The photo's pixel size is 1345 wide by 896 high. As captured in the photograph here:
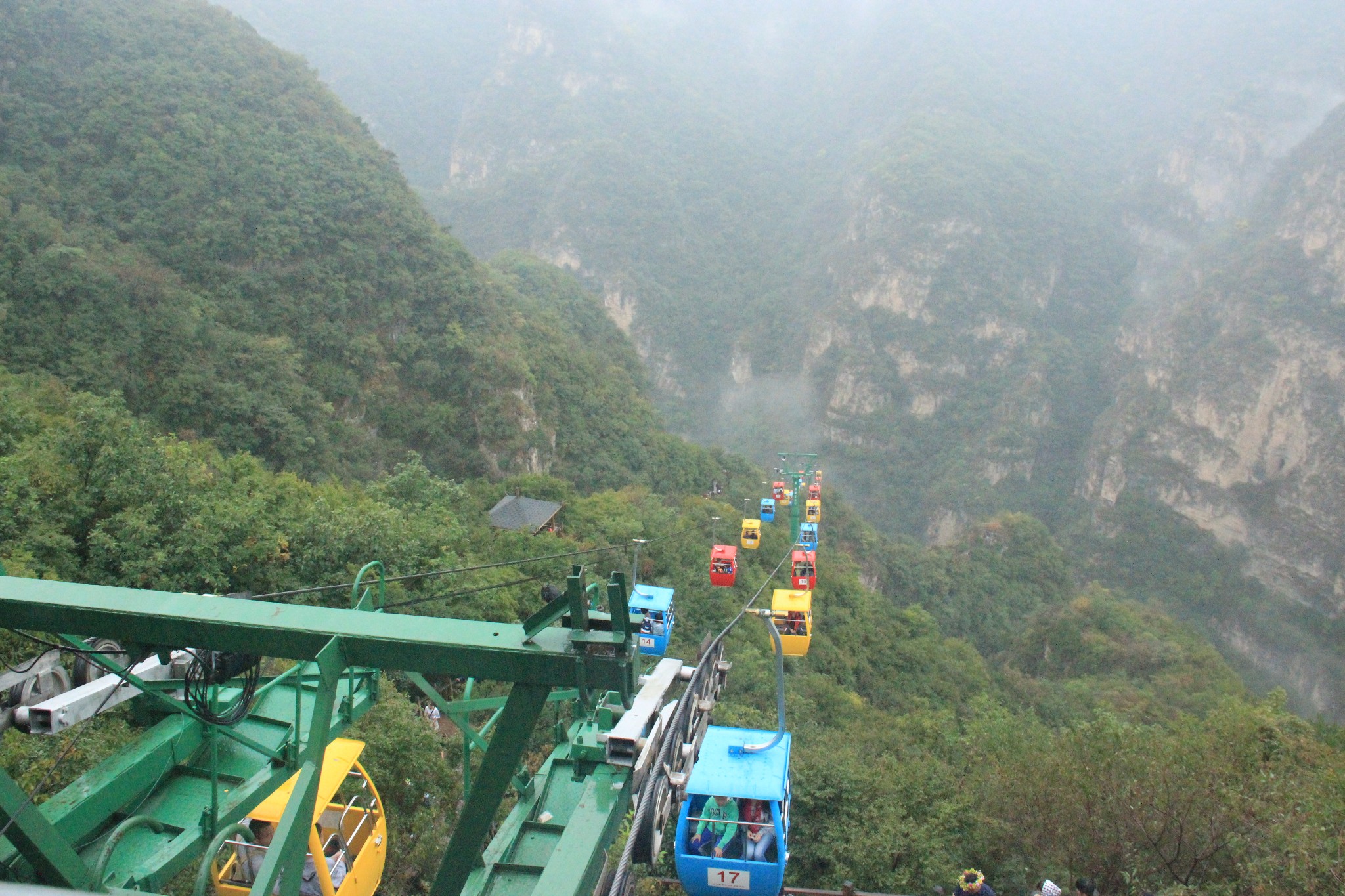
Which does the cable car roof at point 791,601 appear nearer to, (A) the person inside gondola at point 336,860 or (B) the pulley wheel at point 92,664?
(A) the person inside gondola at point 336,860

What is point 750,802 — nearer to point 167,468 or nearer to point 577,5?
point 167,468

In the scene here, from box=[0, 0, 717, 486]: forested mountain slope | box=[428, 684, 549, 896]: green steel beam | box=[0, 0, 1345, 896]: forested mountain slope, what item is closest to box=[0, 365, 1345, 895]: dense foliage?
box=[0, 0, 1345, 896]: forested mountain slope

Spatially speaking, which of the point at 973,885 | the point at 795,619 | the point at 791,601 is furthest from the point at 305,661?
the point at 791,601

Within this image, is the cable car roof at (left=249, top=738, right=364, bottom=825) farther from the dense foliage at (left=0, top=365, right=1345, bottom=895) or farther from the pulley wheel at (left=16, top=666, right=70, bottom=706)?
the pulley wheel at (left=16, top=666, right=70, bottom=706)

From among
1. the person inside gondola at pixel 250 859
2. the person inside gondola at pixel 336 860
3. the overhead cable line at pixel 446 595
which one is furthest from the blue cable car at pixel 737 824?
the person inside gondola at pixel 250 859

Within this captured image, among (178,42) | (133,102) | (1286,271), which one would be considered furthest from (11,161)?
(1286,271)

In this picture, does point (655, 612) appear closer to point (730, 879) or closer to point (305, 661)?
point (730, 879)
